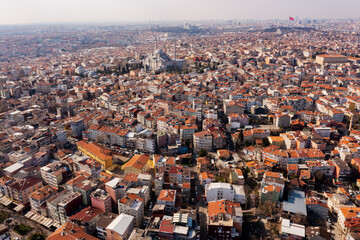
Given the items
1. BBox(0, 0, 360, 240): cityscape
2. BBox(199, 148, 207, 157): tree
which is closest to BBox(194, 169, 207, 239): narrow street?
BBox(0, 0, 360, 240): cityscape

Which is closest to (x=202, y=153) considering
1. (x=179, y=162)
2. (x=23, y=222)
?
(x=179, y=162)

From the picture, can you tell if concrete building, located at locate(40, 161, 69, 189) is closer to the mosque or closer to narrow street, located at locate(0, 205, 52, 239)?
narrow street, located at locate(0, 205, 52, 239)

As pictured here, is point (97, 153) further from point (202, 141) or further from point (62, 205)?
point (202, 141)

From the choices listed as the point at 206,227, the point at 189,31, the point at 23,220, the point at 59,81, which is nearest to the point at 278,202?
the point at 206,227

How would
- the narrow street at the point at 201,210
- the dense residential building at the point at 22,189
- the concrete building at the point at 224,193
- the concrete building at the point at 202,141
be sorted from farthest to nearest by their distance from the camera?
the concrete building at the point at 202,141, the dense residential building at the point at 22,189, the concrete building at the point at 224,193, the narrow street at the point at 201,210

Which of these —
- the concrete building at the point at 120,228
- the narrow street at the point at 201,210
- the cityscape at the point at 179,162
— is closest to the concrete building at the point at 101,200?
the cityscape at the point at 179,162

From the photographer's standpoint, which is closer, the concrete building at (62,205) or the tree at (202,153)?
the concrete building at (62,205)

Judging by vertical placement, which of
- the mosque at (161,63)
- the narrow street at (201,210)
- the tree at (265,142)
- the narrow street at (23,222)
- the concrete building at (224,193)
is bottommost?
the narrow street at (23,222)

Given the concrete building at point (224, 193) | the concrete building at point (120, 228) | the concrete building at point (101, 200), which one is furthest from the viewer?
the concrete building at point (224, 193)

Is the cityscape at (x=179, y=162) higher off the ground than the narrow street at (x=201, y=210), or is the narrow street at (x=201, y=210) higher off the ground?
the cityscape at (x=179, y=162)

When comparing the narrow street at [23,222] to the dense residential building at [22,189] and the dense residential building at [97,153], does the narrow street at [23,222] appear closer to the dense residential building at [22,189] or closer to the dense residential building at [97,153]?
the dense residential building at [22,189]

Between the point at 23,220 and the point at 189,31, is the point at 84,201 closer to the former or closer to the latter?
the point at 23,220
